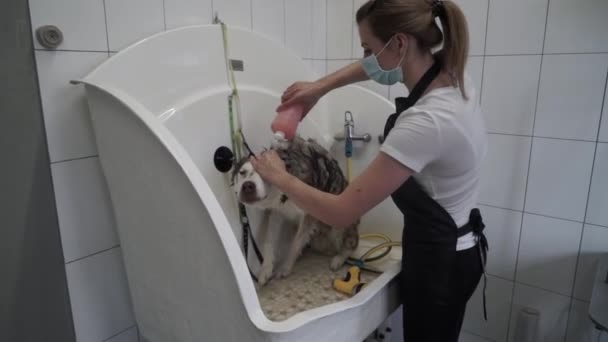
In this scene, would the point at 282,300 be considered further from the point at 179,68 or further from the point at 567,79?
the point at 567,79

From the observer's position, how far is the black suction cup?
109 centimetres

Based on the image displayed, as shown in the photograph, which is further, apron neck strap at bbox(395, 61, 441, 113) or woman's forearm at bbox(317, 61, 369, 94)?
woman's forearm at bbox(317, 61, 369, 94)

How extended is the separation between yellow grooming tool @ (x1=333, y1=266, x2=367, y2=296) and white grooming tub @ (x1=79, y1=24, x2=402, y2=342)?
0.29 feet

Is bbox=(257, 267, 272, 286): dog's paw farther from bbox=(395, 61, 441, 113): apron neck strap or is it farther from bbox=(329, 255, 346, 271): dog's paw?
bbox=(395, 61, 441, 113): apron neck strap

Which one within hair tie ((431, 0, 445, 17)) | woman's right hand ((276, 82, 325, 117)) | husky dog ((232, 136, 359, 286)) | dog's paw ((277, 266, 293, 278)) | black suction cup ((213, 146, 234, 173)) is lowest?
dog's paw ((277, 266, 293, 278))

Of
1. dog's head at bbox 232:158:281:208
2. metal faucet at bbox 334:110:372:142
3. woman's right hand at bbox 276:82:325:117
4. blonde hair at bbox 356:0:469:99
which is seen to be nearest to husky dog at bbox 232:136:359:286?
dog's head at bbox 232:158:281:208

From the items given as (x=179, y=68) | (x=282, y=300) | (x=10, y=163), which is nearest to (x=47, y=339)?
(x=10, y=163)

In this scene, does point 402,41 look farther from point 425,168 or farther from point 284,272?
point 284,272

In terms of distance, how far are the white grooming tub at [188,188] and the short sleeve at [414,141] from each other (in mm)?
339

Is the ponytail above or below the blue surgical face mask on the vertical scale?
above

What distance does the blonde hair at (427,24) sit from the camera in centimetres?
82

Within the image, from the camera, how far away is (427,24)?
841mm

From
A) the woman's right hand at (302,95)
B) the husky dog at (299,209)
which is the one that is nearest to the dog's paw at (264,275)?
the husky dog at (299,209)

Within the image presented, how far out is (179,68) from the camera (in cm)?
102
